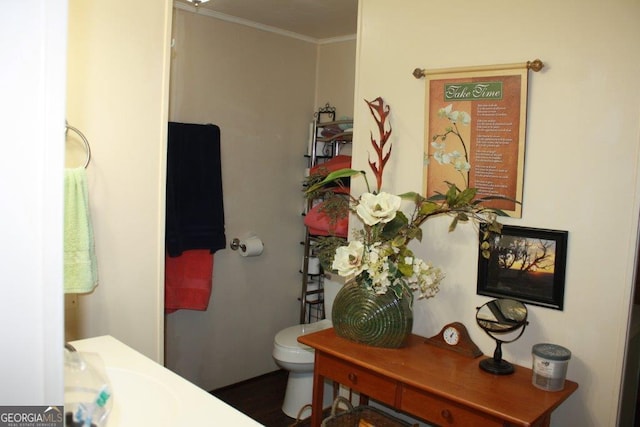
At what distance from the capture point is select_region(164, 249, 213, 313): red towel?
297 cm

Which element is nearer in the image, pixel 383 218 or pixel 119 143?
pixel 119 143

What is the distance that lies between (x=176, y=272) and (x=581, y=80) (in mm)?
2262

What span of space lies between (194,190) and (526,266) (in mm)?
1845

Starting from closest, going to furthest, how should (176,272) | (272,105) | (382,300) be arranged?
(382,300), (176,272), (272,105)

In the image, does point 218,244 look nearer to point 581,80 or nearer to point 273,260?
point 273,260

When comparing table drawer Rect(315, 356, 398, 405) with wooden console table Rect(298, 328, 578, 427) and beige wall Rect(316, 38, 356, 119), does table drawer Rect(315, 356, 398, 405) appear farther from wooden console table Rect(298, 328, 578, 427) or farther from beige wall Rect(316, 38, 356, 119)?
beige wall Rect(316, 38, 356, 119)

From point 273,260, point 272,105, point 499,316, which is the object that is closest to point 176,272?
point 273,260

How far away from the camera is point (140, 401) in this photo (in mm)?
1191

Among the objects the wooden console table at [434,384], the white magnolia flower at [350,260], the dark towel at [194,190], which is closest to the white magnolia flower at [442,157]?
the white magnolia flower at [350,260]

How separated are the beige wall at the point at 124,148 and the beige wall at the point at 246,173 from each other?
1240 mm

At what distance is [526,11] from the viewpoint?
1.90 meters

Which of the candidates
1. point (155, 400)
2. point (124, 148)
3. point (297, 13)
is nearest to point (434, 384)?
point (155, 400)

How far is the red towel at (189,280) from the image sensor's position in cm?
297

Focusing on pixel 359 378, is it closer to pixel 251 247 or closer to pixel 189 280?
pixel 189 280
